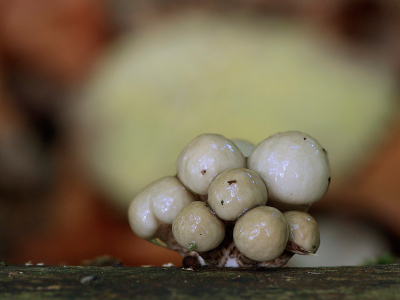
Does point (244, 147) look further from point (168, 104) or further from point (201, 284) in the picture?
point (168, 104)

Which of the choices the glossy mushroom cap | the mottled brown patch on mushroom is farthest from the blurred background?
the mottled brown patch on mushroom

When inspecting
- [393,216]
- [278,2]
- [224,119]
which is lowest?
[393,216]

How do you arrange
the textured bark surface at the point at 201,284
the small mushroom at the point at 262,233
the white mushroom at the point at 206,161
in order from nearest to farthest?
1. the textured bark surface at the point at 201,284
2. the small mushroom at the point at 262,233
3. the white mushroom at the point at 206,161

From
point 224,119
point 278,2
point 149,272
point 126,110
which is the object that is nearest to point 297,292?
point 149,272

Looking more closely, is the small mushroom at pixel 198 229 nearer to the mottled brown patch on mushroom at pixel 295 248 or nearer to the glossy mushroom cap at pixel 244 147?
the mottled brown patch on mushroom at pixel 295 248

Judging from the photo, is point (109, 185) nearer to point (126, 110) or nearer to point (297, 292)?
point (126, 110)

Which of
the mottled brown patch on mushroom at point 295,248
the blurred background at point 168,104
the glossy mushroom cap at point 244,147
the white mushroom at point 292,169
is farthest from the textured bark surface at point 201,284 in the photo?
the blurred background at point 168,104
